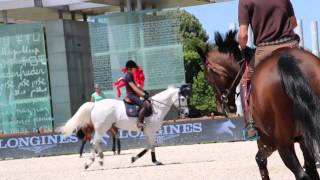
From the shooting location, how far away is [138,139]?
23656mm

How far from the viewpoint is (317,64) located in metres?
6.55

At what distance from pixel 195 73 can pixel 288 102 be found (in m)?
A: 47.8

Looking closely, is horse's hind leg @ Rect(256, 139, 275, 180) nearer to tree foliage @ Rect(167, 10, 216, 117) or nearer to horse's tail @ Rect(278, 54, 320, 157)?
horse's tail @ Rect(278, 54, 320, 157)

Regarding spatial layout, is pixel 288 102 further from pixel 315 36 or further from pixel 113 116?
pixel 315 36

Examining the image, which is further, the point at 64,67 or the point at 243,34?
the point at 64,67

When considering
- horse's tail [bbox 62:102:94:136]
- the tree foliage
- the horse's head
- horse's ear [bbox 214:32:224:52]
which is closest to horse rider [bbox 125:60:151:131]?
horse's tail [bbox 62:102:94:136]

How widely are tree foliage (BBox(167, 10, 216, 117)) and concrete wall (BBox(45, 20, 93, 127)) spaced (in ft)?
21.2

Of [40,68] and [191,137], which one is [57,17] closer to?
[40,68]

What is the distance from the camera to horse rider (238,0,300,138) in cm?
738

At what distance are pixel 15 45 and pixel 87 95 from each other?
5401mm

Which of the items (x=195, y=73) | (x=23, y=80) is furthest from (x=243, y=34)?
(x=195, y=73)

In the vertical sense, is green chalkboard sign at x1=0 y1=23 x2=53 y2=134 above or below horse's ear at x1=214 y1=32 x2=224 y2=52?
below

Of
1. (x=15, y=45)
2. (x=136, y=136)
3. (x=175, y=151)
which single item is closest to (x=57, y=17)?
(x=15, y=45)

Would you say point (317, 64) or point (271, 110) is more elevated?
point (317, 64)
